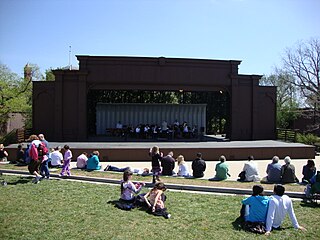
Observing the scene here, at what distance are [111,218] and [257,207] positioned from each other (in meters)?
3.31

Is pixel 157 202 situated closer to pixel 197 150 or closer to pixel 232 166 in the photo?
pixel 232 166

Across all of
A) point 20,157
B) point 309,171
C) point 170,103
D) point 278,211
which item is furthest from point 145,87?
point 278,211

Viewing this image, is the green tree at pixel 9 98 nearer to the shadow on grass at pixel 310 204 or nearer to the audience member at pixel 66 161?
the audience member at pixel 66 161

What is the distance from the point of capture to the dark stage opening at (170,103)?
3045 centimetres

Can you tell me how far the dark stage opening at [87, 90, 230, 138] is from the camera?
30.5 m

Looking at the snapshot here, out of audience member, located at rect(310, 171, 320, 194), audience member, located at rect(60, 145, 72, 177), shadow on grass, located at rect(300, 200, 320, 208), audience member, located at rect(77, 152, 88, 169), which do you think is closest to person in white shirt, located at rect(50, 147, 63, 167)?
audience member, located at rect(77, 152, 88, 169)

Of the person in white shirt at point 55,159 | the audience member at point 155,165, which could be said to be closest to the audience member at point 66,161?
the person in white shirt at point 55,159

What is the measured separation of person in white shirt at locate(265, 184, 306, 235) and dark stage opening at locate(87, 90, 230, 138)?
854 inches

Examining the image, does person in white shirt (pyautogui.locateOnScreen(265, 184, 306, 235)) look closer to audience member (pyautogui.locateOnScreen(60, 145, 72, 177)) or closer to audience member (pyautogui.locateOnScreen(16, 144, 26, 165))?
audience member (pyautogui.locateOnScreen(60, 145, 72, 177))

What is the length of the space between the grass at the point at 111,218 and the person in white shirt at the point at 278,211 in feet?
0.70

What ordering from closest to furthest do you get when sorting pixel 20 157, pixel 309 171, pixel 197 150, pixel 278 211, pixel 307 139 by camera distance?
1. pixel 278 211
2. pixel 309 171
3. pixel 20 157
4. pixel 197 150
5. pixel 307 139

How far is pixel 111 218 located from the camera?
7434mm

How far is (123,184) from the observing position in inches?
335

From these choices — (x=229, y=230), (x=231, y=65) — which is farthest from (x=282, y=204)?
(x=231, y=65)
